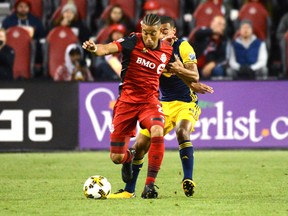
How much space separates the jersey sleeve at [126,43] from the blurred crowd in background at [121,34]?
6.97 metres

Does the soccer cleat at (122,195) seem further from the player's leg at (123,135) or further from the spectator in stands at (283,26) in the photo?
the spectator in stands at (283,26)

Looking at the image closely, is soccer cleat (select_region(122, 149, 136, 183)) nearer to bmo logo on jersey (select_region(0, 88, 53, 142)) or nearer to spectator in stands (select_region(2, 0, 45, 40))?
bmo logo on jersey (select_region(0, 88, 53, 142))

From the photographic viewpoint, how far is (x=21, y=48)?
63.3 feet

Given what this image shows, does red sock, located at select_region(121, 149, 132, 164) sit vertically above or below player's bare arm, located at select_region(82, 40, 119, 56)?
below

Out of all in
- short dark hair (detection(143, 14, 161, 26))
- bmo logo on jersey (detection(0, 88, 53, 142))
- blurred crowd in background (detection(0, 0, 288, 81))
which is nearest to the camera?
short dark hair (detection(143, 14, 161, 26))

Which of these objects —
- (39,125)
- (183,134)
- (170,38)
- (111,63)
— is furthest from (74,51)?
(183,134)

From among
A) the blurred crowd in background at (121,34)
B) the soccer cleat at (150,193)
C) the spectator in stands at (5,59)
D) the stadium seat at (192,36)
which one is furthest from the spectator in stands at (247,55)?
the soccer cleat at (150,193)

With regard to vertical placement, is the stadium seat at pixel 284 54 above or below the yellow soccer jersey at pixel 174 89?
below

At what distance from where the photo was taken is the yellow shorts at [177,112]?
11.4 metres

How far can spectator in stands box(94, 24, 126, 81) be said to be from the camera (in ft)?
58.7

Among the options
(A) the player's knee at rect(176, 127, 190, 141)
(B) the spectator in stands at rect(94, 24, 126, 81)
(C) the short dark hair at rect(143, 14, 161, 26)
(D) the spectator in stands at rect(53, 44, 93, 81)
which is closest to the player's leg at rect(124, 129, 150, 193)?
(A) the player's knee at rect(176, 127, 190, 141)

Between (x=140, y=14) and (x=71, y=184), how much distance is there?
8.91 metres

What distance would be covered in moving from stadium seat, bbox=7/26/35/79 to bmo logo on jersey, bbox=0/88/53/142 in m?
2.08

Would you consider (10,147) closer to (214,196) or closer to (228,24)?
(228,24)
